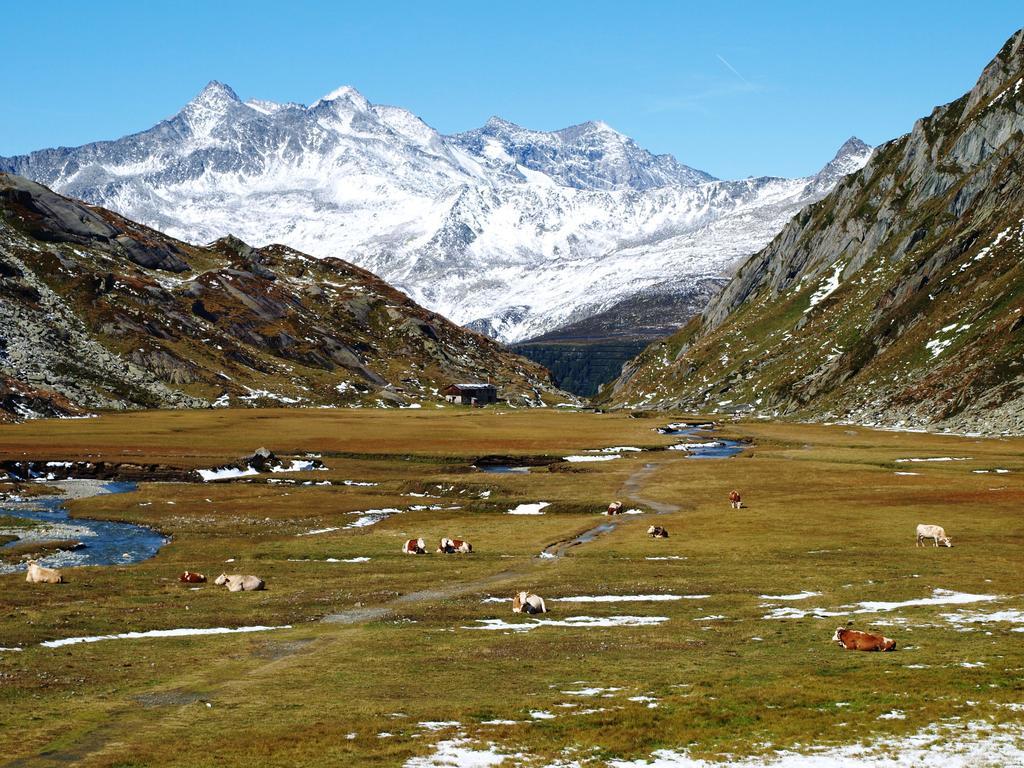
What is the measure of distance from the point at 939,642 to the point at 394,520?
53.5 meters

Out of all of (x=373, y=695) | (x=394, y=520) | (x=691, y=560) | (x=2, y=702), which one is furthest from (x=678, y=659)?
(x=394, y=520)

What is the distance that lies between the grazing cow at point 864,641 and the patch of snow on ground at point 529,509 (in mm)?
55816

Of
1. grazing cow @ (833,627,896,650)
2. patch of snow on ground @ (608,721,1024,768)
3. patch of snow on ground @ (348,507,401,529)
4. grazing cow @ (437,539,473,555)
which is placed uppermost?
patch of snow on ground @ (608,721,1024,768)

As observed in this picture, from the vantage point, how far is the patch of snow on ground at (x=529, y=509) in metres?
91.0

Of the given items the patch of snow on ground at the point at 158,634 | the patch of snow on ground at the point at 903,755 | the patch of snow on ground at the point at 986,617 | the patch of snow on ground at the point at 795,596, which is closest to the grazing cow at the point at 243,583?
the patch of snow on ground at the point at 158,634

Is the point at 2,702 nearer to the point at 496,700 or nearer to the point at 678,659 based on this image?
the point at 496,700

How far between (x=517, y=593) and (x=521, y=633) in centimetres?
763

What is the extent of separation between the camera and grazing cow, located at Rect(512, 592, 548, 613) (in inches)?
1734

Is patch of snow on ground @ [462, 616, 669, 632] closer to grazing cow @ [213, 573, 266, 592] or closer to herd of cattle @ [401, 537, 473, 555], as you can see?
grazing cow @ [213, 573, 266, 592]

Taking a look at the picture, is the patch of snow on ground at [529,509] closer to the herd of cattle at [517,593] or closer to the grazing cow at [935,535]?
the herd of cattle at [517,593]

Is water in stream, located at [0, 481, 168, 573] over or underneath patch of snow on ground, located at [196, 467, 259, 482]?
underneath

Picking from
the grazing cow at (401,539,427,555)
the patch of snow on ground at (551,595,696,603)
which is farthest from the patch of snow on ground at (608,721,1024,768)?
the grazing cow at (401,539,427,555)

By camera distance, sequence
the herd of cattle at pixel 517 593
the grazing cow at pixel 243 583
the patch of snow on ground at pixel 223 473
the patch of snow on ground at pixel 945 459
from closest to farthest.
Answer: the herd of cattle at pixel 517 593 < the grazing cow at pixel 243 583 < the patch of snow on ground at pixel 223 473 < the patch of snow on ground at pixel 945 459

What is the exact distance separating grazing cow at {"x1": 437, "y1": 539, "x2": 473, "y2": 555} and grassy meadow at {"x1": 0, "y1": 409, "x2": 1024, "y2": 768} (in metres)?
1.73
